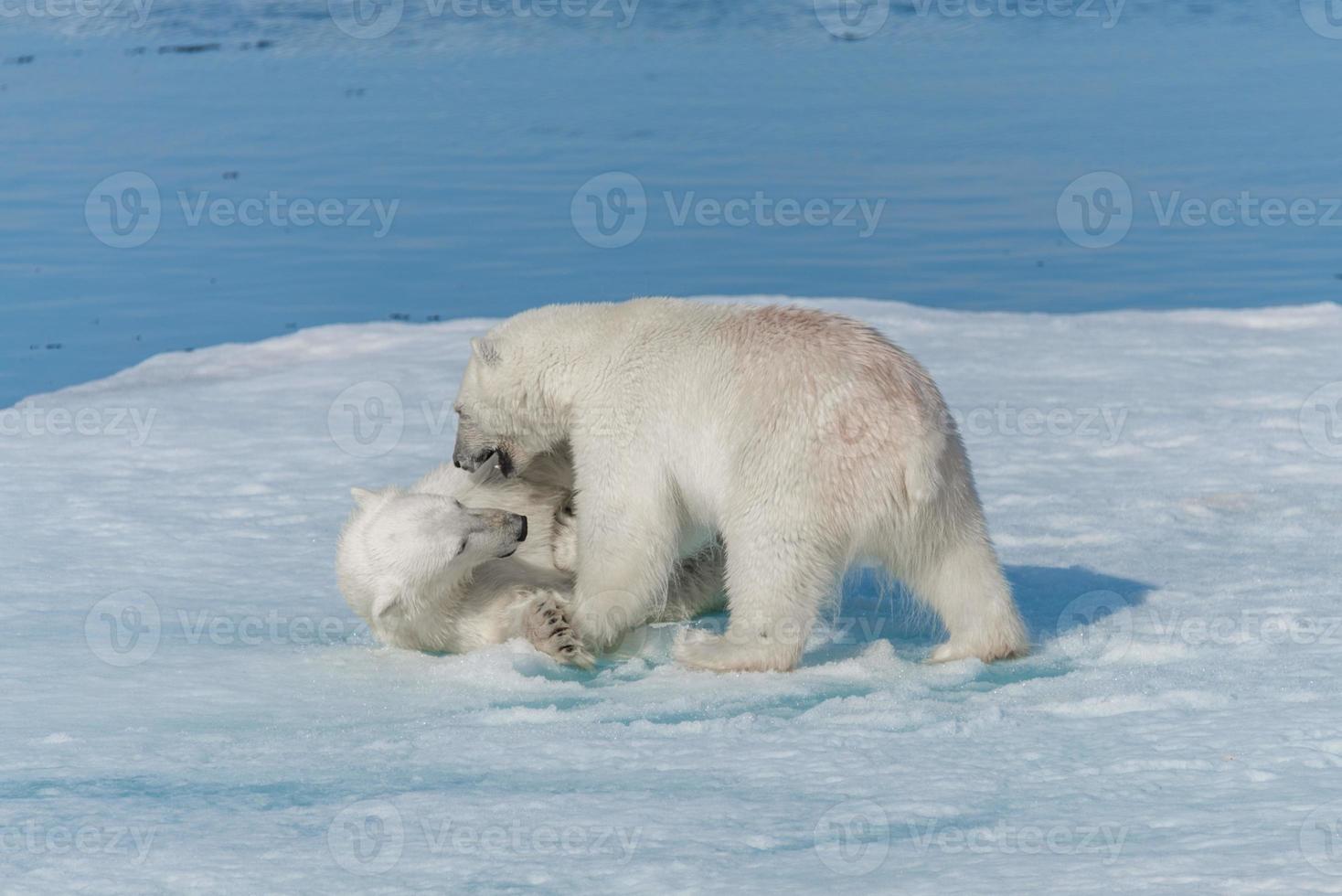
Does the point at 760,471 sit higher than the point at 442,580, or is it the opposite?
the point at 760,471

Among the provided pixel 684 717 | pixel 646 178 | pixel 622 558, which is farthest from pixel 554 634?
pixel 646 178

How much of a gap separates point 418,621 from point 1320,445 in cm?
405

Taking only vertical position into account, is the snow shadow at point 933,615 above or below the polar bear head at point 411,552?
below

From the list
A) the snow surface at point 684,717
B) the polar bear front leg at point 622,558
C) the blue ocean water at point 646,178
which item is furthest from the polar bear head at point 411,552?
the blue ocean water at point 646,178

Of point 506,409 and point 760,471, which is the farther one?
point 506,409

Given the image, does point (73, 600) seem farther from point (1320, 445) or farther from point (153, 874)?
point (1320, 445)

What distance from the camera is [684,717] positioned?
3.90 m

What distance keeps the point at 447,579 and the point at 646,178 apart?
35.0ft

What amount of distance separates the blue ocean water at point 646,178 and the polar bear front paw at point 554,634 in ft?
21.0

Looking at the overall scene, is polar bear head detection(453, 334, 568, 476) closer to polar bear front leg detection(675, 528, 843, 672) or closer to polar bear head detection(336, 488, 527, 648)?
polar bear head detection(336, 488, 527, 648)

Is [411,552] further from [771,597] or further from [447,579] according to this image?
[771,597]

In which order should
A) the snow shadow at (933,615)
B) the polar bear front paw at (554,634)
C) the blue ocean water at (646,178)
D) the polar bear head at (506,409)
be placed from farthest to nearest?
the blue ocean water at (646,178)
the polar bear head at (506,409)
the snow shadow at (933,615)
the polar bear front paw at (554,634)

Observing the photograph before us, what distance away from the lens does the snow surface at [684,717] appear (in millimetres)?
3008

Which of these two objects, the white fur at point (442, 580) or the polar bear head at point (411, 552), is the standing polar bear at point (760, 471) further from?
the polar bear head at point (411, 552)
